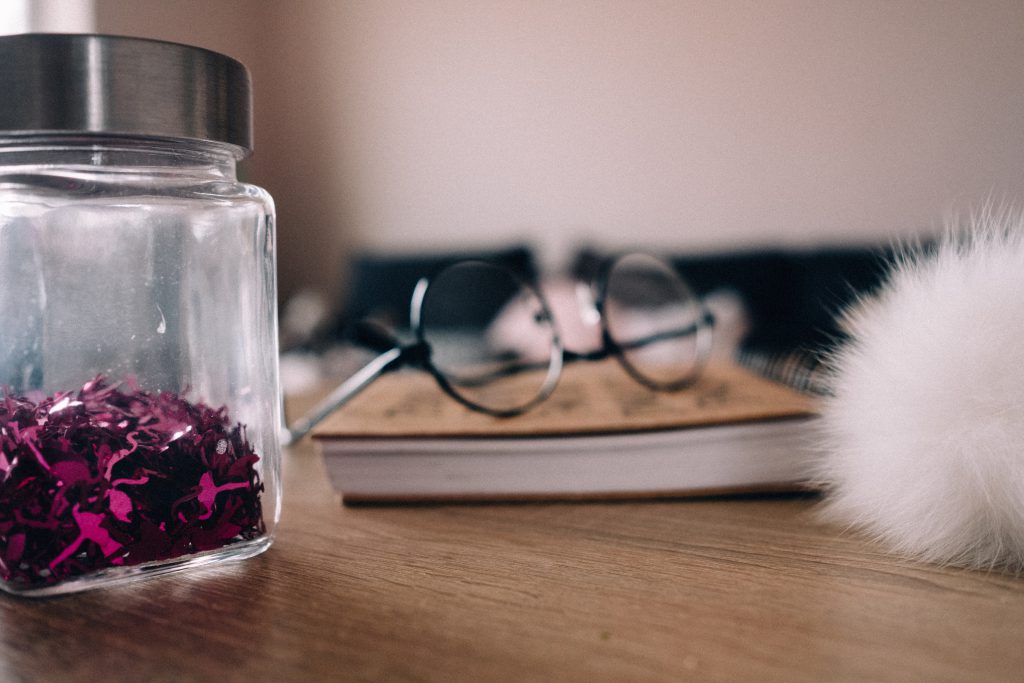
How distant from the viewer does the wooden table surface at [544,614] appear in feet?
0.78

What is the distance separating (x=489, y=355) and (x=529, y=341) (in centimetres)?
5

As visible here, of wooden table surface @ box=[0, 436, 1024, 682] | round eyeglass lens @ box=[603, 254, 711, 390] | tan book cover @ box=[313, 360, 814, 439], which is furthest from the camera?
round eyeglass lens @ box=[603, 254, 711, 390]

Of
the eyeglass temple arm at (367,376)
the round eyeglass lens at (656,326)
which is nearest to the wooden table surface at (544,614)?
the eyeglass temple arm at (367,376)

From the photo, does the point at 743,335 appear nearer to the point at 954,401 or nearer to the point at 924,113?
the point at 924,113

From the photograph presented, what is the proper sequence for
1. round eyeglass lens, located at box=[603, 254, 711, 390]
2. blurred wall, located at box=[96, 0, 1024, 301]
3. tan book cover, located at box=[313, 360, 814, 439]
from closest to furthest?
tan book cover, located at box=[313, 360, 814, 439]
round eyeglass lens, located at box=[603, 254, 711, 390]
blurred wall, located at box=[96, 0, 1024, 301]

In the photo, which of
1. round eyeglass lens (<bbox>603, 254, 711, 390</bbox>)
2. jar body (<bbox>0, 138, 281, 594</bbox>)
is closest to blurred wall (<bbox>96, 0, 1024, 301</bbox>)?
round eyeglass lens (<bbox>603, 254, 711, 390</bbox>)

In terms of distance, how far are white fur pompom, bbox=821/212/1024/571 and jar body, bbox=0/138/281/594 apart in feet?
0.98

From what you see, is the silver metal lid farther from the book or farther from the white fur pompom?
the white fur pompom

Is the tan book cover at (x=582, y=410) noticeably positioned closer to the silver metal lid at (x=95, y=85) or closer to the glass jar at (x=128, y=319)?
the glass jar at (x=128, y=319)

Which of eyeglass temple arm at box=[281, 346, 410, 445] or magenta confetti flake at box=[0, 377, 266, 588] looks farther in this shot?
eyeglass temple arm at box=[281, 346, 410, 445]

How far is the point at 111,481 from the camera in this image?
0.96ft

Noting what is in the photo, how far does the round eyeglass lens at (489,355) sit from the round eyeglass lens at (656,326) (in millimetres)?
69

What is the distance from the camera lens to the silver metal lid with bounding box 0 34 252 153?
27 cm

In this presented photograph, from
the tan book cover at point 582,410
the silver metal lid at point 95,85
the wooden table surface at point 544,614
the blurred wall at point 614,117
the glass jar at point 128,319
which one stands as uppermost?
the blurred wall at point 614,117
